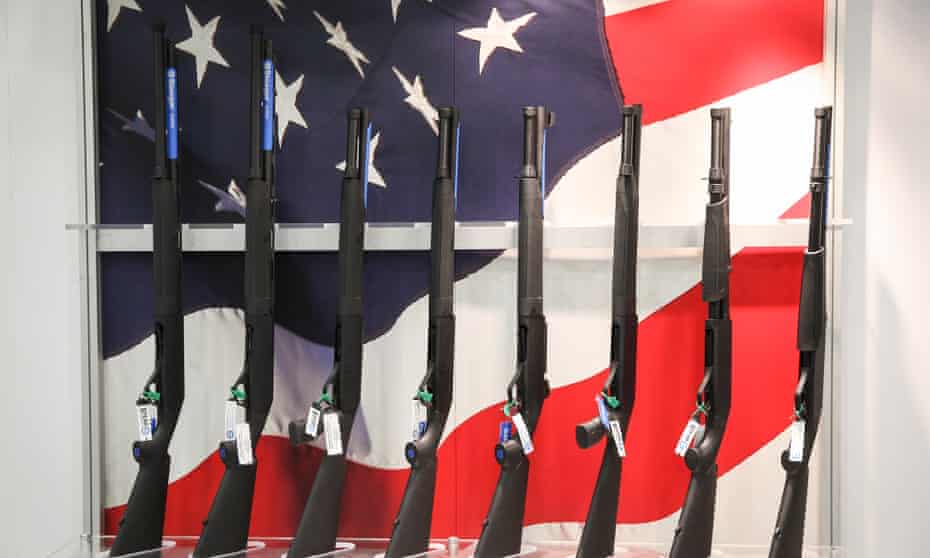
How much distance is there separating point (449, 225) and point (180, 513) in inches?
63.3

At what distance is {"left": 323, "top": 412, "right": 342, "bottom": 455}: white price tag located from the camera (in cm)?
299

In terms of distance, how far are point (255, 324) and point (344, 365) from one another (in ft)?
1.14

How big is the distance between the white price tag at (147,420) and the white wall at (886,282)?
8.14 ft

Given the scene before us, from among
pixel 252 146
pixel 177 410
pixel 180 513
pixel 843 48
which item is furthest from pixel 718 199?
pixel 180 513

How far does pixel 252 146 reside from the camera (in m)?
3.14

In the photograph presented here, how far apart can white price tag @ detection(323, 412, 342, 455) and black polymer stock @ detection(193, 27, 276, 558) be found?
0.25 m

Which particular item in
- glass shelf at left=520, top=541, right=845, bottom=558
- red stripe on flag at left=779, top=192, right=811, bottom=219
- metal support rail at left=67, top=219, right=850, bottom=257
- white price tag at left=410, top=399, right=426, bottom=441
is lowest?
glass shelf at left=520, top=541, right=845, bottom=558

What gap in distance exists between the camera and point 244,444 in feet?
9.89

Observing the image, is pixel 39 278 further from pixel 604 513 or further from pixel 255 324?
pixel 604 513

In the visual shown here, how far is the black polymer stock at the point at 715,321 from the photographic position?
2.92m

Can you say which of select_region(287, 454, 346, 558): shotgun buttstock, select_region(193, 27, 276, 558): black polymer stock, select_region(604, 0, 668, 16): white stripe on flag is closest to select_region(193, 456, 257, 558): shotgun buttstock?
select_region(193, 27, 276, 558): black polymer stock

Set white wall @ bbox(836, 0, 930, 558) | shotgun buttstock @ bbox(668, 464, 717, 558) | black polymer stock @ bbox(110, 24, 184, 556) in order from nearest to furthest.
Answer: shotgun buttstock @ bbox(668, 464, 717, 558), black polymer stock @ bbox(110, 24, 184, 556), white wall @ bbox(836, 0, 930, 558)

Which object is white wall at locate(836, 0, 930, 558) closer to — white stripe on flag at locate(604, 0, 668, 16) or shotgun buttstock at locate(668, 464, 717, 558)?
shotgun buttstock at locate(668, 464, 717, 558)

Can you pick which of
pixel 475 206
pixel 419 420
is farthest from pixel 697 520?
pixel 475 206
